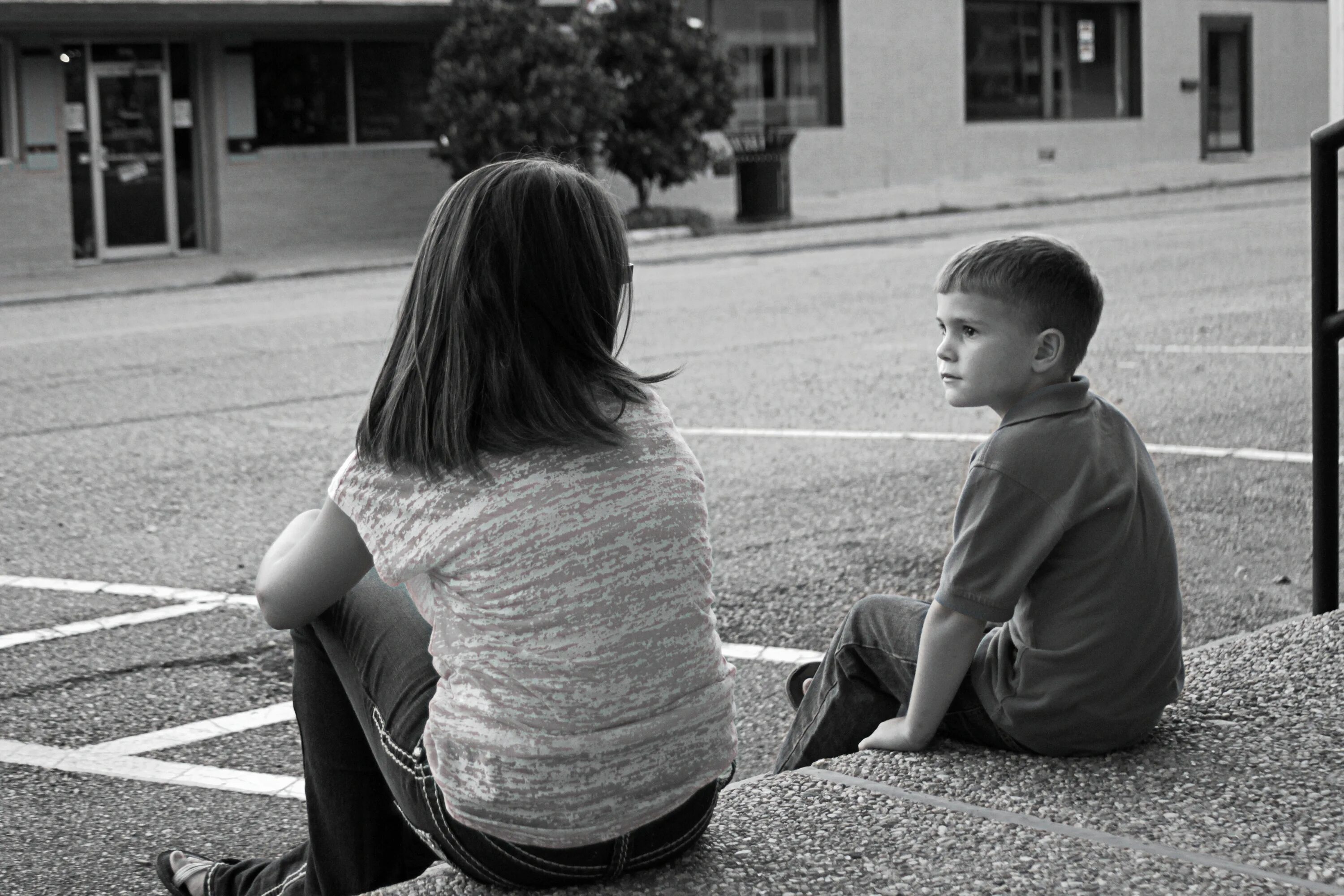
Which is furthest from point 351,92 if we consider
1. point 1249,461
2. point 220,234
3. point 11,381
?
point 1249,461

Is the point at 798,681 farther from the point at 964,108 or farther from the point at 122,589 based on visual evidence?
the point at 964,108

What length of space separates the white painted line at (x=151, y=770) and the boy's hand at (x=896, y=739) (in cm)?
139

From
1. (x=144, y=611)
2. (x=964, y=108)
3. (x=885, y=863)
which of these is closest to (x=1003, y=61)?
(x=964, y=108)

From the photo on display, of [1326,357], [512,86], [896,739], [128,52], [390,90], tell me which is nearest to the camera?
[896,739]

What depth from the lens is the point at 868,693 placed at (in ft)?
11.3

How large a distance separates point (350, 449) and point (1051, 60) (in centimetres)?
2646

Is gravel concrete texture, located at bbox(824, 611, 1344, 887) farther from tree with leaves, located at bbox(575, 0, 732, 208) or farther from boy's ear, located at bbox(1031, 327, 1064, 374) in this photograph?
tree with leaves, located at bbox(575, 0, 732, 208)

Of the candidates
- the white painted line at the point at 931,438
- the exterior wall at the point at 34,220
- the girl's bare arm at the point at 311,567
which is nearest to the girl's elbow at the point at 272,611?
the girl's bare arm at the point at 311,567

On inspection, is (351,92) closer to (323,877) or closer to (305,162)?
(305,162)

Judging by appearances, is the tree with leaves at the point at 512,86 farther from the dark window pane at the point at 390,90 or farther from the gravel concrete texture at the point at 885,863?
the gravel concrete texture at the point at 885,863

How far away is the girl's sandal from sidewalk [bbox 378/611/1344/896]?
63 centimetres

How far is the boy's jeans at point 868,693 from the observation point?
3.29 meters

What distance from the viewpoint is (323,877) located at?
9.68ft

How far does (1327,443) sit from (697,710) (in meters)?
2.11
